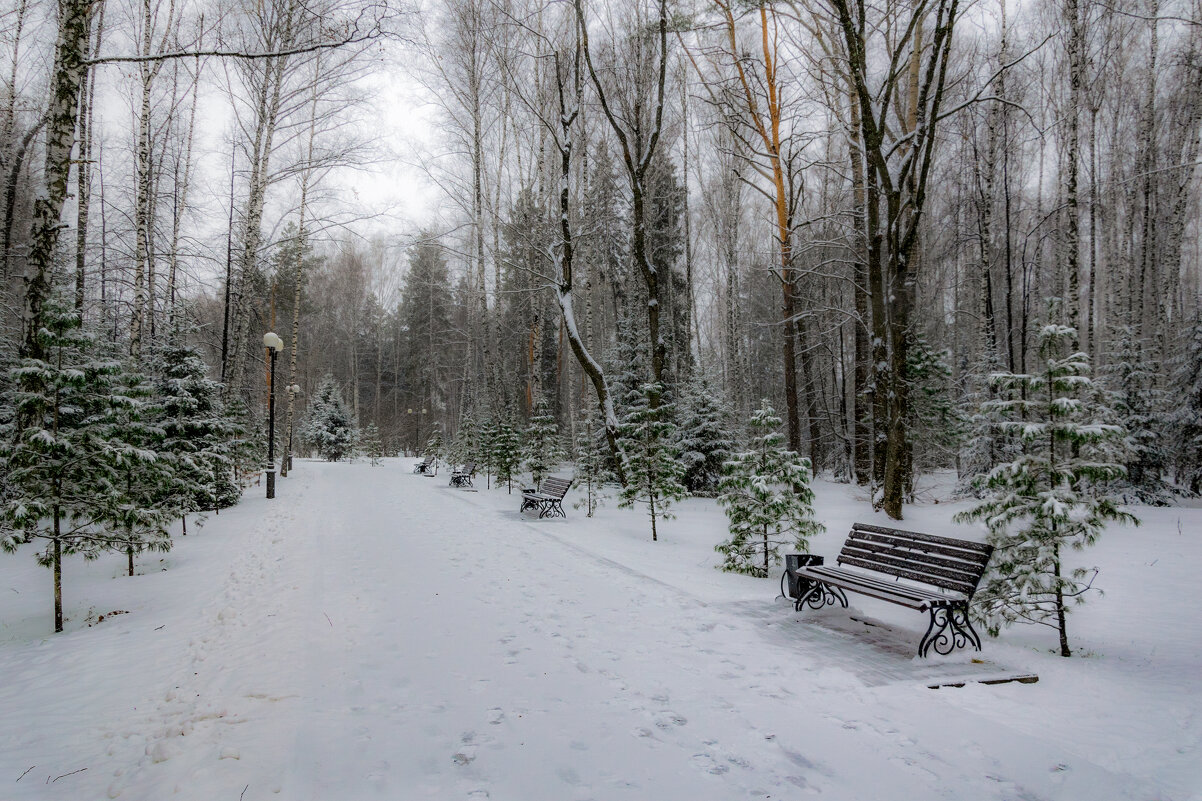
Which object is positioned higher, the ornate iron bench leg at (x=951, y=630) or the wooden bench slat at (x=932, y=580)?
the wooden bench slat at (x=932, y=580)

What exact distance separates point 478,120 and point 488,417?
9.88 m

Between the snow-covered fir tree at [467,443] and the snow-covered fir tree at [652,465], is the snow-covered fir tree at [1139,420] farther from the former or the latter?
the snow-covered fir tree at [467,443]

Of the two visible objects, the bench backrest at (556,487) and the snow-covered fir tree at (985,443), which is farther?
the snow-covered fir tree at (985,443)

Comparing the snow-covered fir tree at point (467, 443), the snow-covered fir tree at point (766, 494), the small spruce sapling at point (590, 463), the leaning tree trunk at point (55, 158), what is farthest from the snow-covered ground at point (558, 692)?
the snow-covered fir tree at point (467, 443)

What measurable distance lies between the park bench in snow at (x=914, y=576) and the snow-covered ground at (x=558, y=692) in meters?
0.24

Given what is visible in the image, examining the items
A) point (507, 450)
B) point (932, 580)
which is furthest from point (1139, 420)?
point (507, 450)

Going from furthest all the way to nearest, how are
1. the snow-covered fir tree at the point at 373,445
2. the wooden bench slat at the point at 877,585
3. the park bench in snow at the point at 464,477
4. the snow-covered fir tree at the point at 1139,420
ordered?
1. the snow-covered fir tree at the point at 373,445
2. the park bench in snow at the point at 464,477
3. the snow-covered fir tree at the point at 1139,420
4. the wooden bench slat at the point at 877,585

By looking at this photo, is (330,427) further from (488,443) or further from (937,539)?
(937,539)

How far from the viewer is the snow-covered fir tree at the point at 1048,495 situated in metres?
4.01

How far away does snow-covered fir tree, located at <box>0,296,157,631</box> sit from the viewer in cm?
467

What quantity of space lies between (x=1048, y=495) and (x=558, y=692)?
Result: 3.94 meters

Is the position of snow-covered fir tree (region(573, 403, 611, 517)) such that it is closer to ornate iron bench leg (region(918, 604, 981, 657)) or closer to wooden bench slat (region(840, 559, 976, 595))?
wooden bench slat (region(840, 559, 976, 595))

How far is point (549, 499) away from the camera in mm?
11219

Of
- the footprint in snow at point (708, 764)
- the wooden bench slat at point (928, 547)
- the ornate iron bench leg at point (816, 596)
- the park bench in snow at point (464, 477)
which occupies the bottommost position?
the park bench in snow at point (464, 477)
